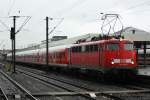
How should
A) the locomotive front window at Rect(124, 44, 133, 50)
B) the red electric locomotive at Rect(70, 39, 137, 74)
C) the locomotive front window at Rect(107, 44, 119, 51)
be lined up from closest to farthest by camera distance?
the red electric locomotive at Rect(70, 39, 137, 74), the locomotive front window at Rect(107, 44, 119, 51), the locomotive front window at Rect(124, 44, 133, 50)

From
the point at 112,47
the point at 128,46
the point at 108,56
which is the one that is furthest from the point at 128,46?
the point at 108,56

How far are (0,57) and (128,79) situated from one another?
156787 mm

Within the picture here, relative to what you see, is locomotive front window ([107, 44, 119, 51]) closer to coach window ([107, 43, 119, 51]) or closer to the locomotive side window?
coach window ([107, 43, 119, 51])

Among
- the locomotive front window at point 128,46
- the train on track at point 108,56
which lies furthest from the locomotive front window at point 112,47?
the locomotive front window at point 128,46

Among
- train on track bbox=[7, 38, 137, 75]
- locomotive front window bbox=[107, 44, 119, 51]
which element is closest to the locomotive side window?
train on track bbox=[7, 38, 137, 75]

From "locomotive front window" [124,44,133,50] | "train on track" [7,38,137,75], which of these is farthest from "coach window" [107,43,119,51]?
"locomotive front window" [124,44,133,50]

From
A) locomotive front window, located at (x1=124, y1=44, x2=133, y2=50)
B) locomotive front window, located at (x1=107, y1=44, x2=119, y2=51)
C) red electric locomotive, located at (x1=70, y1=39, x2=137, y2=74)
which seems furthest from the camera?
locomotive front window, located at (x1=124, y1=44, x2=133, y2=50)

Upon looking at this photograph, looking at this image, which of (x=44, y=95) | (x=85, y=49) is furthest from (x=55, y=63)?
(x=44, y=95)

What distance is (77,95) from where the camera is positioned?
62.5ft

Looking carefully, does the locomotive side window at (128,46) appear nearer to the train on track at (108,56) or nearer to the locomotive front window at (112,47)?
the train on track at (108,56)

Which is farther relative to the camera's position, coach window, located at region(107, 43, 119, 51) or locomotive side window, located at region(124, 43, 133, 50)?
locomotive side window, located at region(124, 43, 133, 50)

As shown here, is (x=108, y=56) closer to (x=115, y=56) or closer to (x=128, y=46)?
(x=115, y=56)

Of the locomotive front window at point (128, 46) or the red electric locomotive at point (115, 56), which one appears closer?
the red electric locomotive at point (115, 56)

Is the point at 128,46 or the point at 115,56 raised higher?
the point at 128,46
